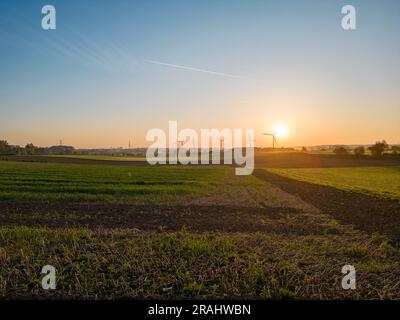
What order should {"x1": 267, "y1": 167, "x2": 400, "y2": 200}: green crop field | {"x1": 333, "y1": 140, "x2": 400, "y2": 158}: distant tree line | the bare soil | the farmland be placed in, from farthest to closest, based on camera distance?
1. {"x1": 333, "y1": 140, "x2": 400, "y2": 158}: distant tree line
2. {"x1": 267, "y1": 167, "x2": 400, "y2": 200}: green crop field
3. the bare soil
4. the farmland

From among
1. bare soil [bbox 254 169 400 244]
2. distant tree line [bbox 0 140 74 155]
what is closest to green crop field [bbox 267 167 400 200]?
bare soil [bbox 254 169 400 244]

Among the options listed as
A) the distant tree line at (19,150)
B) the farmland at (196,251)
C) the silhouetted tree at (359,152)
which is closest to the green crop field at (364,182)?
the farmland at (196,251)

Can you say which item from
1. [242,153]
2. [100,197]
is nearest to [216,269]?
[100,197]

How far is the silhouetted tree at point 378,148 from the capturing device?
110350mm

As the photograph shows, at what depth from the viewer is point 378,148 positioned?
113688mm

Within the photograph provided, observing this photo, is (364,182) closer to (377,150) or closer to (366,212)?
(366,212)

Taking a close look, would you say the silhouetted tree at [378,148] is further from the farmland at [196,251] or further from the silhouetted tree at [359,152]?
the farmland at [196,251]

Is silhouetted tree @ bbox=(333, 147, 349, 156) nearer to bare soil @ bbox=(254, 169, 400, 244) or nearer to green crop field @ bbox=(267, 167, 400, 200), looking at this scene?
green crop field @ bbox=(267, 167, 400, 200)

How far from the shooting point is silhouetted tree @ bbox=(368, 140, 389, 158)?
110350mm

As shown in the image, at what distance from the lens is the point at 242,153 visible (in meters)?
158

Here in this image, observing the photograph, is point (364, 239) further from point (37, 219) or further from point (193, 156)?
point (193, 156)

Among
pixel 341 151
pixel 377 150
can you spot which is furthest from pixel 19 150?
pixel 377 150

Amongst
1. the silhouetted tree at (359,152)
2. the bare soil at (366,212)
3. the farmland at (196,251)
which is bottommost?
the bare soil at (366,212)

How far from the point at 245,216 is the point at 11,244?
11.0m
